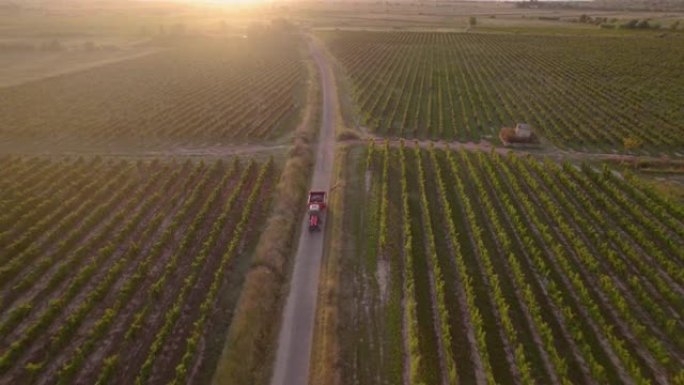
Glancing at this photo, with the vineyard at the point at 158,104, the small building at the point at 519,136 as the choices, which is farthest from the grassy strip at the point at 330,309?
the small building at the point at 519,136

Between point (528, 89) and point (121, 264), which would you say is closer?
point (121, 264)

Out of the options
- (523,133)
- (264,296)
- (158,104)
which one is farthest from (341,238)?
(158,104)

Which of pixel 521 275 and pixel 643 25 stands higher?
pixel 643 25

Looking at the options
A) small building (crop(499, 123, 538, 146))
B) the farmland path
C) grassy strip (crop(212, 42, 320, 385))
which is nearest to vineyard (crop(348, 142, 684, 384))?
the farmland path

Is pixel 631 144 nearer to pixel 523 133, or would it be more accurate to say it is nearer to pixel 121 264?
pixel 523 133

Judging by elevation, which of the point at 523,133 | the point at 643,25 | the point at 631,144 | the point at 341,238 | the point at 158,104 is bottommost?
the point at 341,238

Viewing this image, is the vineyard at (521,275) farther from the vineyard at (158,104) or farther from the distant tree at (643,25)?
the distant tree at (643,25)
